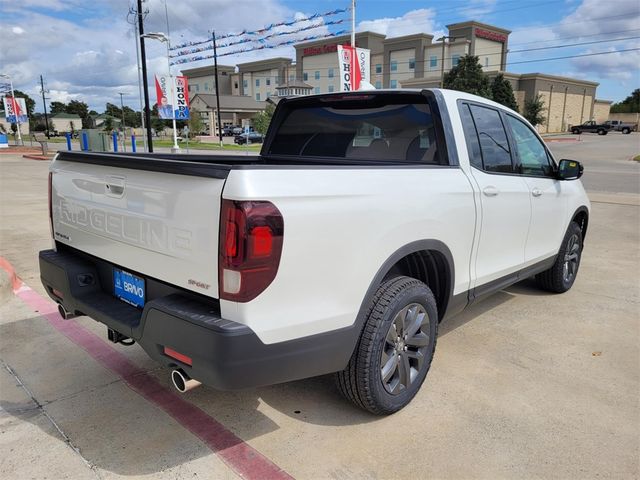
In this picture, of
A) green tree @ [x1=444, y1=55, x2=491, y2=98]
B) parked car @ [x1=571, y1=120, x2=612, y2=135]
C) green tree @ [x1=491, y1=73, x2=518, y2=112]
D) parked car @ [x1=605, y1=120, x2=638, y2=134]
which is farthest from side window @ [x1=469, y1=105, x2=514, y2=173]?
parked car @ [x1=605, y1=120, x2=638, y2=134]

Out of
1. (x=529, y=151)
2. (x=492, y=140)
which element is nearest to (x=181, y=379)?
(x=492, y=140)

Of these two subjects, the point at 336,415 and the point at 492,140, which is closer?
the point at 336,415

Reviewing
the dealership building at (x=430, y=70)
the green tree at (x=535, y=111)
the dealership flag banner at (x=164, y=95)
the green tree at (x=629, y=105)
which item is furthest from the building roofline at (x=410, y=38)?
the dealership flag banner at (x=164, y=95)

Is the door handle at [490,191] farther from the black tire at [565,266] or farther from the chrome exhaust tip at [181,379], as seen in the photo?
the chrome exhaust tip at [181,379]

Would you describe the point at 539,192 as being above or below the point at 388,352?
above

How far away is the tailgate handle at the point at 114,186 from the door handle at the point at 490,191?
2256 mm

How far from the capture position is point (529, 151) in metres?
4.20

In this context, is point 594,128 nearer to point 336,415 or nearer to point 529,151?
point 529,151

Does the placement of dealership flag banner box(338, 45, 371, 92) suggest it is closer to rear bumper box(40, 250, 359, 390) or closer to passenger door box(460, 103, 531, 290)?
passenger door box(460, 103, 531, 290)

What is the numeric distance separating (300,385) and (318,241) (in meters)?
1.45

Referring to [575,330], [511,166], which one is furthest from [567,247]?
[511,166]

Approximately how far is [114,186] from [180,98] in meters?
22.1

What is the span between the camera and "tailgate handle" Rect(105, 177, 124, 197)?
8.33ft

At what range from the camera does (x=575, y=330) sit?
4.22 metres
